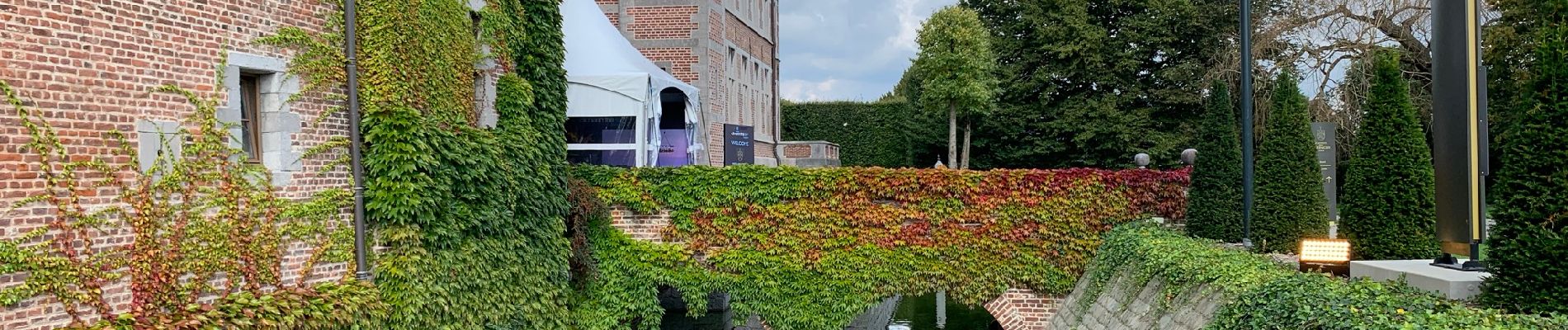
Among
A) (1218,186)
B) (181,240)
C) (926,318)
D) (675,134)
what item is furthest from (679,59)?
(181,240)

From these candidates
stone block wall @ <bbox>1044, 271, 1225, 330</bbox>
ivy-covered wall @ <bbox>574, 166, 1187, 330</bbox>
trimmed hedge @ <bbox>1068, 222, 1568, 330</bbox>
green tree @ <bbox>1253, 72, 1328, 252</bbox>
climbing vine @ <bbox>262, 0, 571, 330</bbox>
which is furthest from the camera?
ivy-covered wall @ <bbox>574, 166, 1187, 330</bbox>

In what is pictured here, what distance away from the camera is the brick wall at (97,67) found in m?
7.13

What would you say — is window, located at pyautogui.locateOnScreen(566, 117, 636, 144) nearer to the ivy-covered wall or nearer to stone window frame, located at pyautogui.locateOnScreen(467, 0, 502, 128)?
the ivy-covered wall

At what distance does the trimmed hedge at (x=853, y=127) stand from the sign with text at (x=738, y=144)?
1871 centimetres

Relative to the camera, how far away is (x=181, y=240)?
823 cm

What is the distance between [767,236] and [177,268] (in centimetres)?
748

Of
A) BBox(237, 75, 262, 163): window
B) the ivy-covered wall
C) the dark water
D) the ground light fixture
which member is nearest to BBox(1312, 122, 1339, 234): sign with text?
the ivy-covered wall

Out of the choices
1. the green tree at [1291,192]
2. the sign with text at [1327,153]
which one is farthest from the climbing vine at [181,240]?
the sign with text at [1327,153]

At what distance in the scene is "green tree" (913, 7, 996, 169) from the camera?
27.1m

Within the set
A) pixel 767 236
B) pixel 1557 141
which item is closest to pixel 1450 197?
pixel 1557 141

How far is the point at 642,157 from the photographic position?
15570mm

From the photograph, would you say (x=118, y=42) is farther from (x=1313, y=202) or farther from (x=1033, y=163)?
→ (x=1033, y=163)

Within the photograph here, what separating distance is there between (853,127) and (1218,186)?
86.6 feet

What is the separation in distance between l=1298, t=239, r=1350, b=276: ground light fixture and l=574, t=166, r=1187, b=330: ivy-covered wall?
491 centimetres
